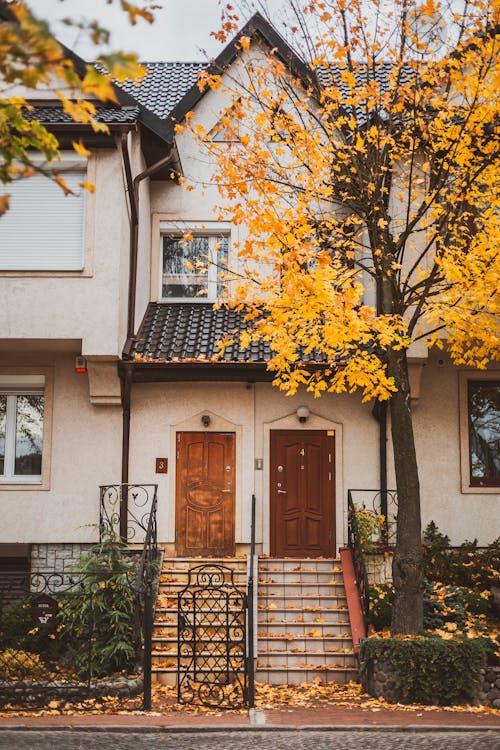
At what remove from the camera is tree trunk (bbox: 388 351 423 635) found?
11062 mm

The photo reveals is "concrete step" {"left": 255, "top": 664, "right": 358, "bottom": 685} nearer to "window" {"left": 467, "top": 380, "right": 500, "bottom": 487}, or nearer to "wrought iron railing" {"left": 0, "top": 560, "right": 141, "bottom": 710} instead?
"wrought iron railing" {"left": 0, "top": 560, "right": 141, "bottom": 710}

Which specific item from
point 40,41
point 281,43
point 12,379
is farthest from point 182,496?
point 40,41

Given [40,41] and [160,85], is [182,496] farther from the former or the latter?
[40,41]

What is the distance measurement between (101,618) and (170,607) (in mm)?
1549

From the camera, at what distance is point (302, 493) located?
1492cm

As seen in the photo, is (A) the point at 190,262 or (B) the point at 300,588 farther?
(A) the point at 190,262

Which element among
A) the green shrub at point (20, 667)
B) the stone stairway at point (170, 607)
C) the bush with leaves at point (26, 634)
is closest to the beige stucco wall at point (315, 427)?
the stone stairway at point (170, 607)

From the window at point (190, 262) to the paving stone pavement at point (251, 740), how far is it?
9153mm

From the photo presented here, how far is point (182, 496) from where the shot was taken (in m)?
14.8

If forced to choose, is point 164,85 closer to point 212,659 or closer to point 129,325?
point 129,325

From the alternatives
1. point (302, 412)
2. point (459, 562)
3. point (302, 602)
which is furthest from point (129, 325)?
point (459, 562)

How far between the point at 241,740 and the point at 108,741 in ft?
4.50

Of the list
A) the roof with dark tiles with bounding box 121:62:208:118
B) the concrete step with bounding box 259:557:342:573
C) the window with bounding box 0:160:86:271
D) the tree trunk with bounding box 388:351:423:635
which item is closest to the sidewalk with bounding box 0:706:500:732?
the tree trunk with bounding box 388:351:423:635

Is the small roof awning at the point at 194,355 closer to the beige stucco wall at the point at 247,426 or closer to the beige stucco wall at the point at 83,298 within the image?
the beige stucco wall at the point at 247,426
